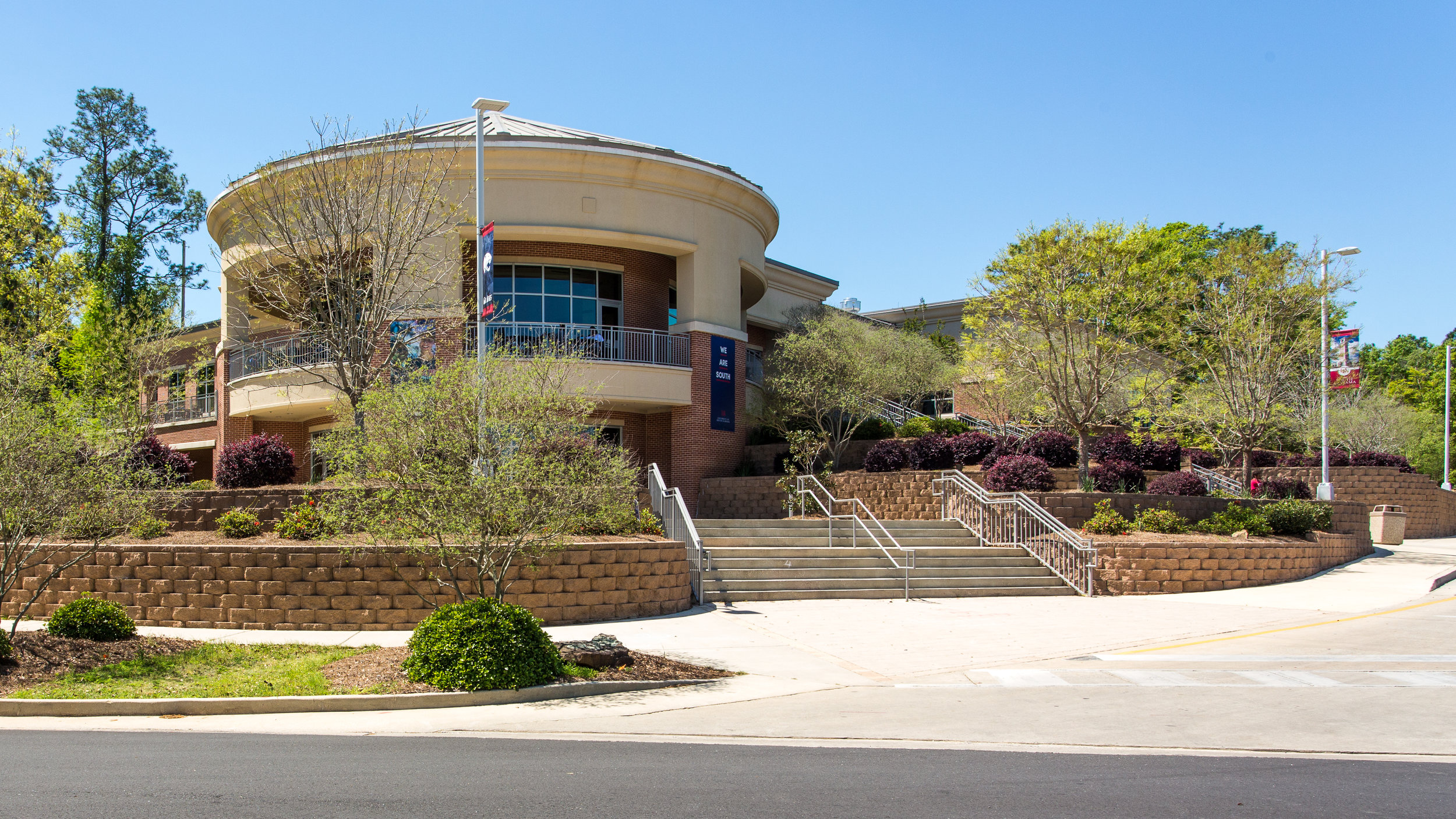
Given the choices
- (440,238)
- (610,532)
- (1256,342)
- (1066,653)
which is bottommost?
(1066,653)

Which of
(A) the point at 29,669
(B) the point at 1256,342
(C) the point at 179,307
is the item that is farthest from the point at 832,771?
(C) the point at 179,307

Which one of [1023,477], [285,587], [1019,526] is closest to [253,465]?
[285,587]

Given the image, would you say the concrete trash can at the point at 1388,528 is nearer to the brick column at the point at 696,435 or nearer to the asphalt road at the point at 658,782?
the brick column at the point at 696,435

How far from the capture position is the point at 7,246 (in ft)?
79.5

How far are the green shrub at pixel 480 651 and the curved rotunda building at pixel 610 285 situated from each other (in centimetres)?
1288

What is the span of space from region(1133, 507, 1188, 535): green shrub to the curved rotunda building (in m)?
10.4

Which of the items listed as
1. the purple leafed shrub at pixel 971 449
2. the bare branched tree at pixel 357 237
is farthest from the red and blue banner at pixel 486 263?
the purple leafed shrub at pixel 971 449

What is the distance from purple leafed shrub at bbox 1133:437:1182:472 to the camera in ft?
87.3

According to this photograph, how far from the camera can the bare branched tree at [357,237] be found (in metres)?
17.5

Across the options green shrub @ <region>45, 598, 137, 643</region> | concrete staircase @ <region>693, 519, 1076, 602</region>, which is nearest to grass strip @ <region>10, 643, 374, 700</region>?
green shrub @ <region>45, 598, 137, 643</region>

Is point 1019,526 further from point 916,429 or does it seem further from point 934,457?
point 916,429

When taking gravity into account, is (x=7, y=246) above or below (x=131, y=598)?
above

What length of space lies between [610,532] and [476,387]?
623cm

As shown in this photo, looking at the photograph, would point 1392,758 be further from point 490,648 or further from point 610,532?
point 610,532
